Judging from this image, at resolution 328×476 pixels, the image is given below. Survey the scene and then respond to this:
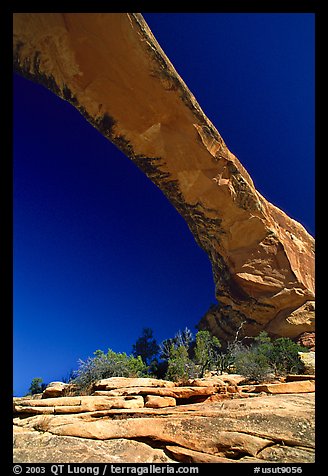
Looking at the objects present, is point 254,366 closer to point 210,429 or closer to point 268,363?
point 268,363

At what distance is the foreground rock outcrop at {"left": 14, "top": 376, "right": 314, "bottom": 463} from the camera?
14.8 feet

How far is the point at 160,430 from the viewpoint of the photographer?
511 centimetres

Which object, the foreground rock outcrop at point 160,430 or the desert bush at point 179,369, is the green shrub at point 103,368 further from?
the foreground rock outcrop at point 160,430

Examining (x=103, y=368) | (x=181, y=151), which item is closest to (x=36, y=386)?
(x=103, y=368)

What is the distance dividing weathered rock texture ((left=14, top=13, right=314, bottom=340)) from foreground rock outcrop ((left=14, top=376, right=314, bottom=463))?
9.55 meters

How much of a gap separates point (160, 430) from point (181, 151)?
10.9 meters

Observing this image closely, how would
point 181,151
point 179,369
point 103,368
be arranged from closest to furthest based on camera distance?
1. point 103,368
2. point 179,369
3. point 181,151

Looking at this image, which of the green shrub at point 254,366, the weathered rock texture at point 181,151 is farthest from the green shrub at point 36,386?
the weathered rock texture at point 181,151

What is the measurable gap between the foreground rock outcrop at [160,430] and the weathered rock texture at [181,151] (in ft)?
31.3

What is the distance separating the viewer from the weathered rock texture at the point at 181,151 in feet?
31.2

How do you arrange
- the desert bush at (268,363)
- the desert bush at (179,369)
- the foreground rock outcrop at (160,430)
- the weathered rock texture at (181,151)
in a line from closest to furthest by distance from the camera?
the foreground rock outcrop at (160,430) → the weathered rock texture at (181,151) → the desert bush at (268,363) → the desert bush at (179,369)

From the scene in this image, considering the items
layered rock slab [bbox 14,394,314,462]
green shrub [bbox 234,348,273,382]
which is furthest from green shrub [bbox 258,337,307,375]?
layered rock slab [bbox 14,394,314,462]
